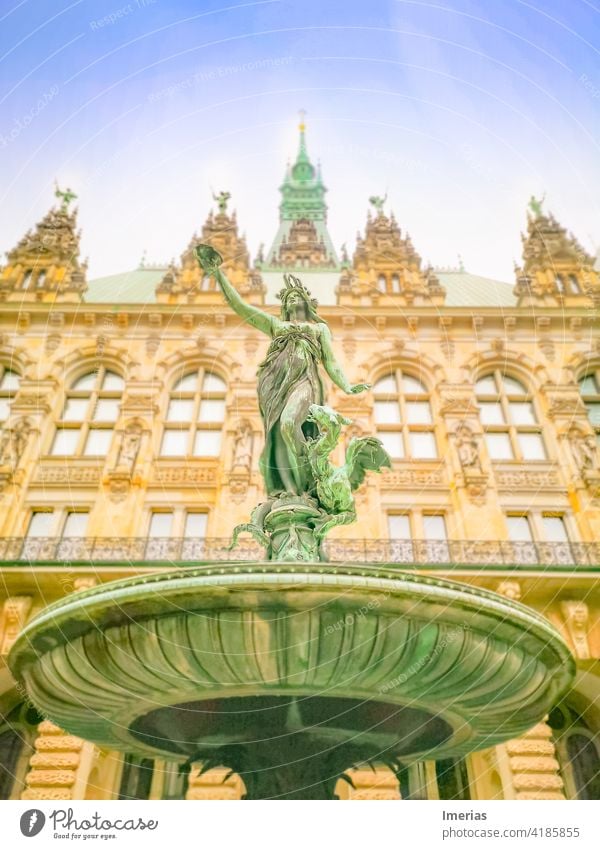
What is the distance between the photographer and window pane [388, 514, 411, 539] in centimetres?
1516

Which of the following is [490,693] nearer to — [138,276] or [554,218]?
[554,218]

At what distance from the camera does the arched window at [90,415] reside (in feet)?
55.6

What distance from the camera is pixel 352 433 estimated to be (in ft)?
54.2

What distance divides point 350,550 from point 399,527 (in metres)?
2.51

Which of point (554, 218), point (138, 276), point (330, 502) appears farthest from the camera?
point (138, 276)

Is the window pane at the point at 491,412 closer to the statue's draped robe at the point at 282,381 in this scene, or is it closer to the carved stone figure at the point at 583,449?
the carved stone figure at the point at 583,449

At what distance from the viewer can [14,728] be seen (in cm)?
1268

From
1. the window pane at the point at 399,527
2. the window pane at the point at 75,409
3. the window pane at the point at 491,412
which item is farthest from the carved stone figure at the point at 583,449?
the window pane at the point at 75,409

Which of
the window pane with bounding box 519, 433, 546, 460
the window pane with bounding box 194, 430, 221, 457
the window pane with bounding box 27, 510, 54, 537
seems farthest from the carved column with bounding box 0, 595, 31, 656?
the window pane with bounding box 519, 433, 546, 460

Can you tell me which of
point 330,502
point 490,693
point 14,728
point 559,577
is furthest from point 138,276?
point 490,693

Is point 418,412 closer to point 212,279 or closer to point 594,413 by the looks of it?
point 594,413

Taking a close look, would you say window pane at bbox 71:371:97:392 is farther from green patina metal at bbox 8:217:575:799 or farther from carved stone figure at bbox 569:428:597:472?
green patina metal at bbox 8:217:575:799

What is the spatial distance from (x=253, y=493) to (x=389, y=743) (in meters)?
10.8

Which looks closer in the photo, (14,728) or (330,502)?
(330,502)
